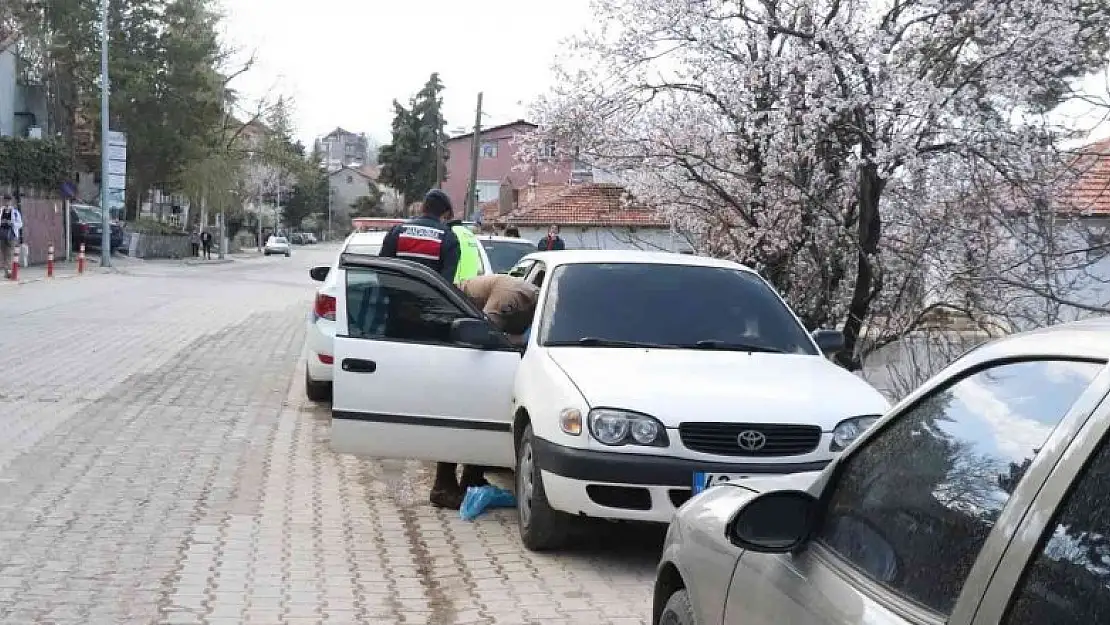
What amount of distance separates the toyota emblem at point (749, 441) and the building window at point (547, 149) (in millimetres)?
11297

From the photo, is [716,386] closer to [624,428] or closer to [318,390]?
[624,428]

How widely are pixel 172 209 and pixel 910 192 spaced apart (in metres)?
72.4

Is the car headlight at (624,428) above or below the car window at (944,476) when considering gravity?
below

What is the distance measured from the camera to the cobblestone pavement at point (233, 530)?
17.5ft

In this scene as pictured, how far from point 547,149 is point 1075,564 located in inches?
604

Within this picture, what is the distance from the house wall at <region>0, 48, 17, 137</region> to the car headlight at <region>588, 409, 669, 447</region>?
4073 centimetres

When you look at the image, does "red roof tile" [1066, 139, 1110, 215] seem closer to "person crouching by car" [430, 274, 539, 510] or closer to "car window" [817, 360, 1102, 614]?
"person crouching by car" [430, 274, 539, 510]

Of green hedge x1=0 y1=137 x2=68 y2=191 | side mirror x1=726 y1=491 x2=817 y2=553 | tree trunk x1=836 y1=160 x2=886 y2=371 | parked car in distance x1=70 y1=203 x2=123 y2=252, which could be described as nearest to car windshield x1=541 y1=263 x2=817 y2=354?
side mirror x1=726 y1=491 x2=817 y2=553

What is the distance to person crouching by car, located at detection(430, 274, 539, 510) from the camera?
7.38m

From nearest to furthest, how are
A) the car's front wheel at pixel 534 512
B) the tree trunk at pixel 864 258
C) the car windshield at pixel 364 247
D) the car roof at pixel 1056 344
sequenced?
the car roof at pixel 1056 344 → the car's front wheel at pixel 534 512 → the car windshield at pixel 364 247 → the tree trunk at pixel 864 258

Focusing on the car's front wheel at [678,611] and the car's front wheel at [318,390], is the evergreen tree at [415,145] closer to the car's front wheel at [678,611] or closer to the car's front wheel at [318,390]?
the car's front wheel at [318,390]

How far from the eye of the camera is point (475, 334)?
6.71 metres

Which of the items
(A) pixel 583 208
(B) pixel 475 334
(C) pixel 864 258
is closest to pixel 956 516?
(B) pixel 475 334

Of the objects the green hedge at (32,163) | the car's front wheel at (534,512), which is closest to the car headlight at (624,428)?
the car's front wheel at (534,512)
